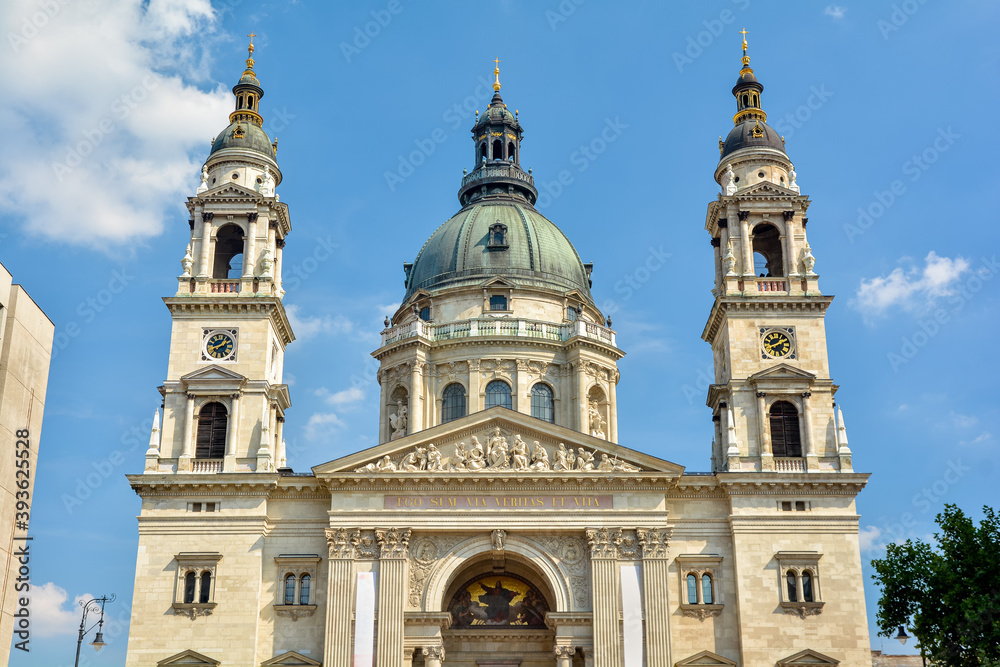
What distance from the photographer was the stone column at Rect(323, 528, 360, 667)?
43.9 metres

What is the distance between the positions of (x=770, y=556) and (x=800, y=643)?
3497 millimetres

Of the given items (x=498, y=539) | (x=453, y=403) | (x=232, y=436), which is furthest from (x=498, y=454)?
(x=453, y=403)

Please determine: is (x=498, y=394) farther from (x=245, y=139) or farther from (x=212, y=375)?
(x=245, y=139)

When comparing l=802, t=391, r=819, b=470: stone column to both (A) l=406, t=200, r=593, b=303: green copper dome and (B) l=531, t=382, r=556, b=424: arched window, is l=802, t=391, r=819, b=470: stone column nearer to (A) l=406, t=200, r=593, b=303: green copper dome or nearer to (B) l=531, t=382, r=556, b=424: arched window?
(B) l=531, t=382, r=556, b=424: arched window

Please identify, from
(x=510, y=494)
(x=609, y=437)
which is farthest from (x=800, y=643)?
(x=609, y=437)

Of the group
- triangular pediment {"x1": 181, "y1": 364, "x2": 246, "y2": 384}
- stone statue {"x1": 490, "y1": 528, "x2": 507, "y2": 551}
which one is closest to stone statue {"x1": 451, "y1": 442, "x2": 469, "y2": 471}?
stone statue {"x1": 490, "y1": 528, "x2": 507, "y2": 551}

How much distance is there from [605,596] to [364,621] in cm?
940

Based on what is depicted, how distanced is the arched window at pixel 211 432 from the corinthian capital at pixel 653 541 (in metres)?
17.7

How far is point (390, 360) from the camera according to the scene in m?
60.7

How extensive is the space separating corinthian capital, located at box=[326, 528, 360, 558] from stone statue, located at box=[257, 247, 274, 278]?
12279mm

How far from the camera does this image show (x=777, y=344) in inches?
1970

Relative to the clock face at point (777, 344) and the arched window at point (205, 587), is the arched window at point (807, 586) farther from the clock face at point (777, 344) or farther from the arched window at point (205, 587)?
the arched window at point (205, 587)

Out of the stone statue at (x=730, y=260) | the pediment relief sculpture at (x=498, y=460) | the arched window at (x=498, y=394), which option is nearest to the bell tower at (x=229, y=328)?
the pediment relief sculpture at (x=498, y=460)

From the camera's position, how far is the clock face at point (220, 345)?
163 feet
